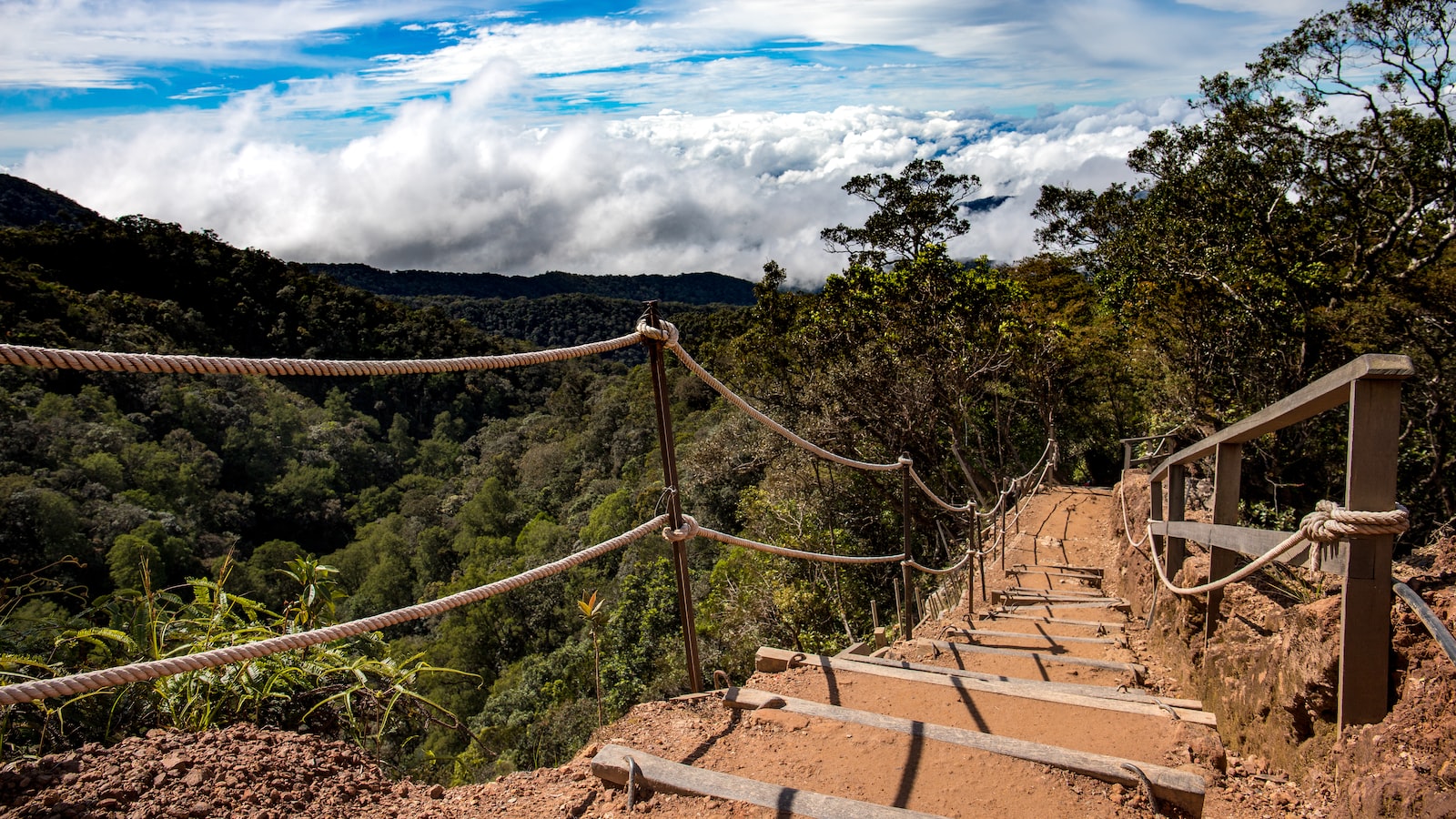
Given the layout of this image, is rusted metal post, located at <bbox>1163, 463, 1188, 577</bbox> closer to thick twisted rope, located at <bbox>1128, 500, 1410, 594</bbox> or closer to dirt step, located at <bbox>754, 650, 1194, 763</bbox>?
dirt step, located at <bbox>754, 650, 1194, 763</bbox>

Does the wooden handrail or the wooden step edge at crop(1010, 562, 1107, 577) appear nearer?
the wooden handrail

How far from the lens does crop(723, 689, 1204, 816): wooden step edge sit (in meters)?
1.90

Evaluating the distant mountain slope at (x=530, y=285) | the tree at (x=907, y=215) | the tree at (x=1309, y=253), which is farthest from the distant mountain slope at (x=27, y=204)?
the tree at (x=1309, y=253)

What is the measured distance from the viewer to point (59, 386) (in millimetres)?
38875

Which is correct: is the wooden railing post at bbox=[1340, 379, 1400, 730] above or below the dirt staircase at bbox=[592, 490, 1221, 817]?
above

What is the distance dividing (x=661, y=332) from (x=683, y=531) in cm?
63

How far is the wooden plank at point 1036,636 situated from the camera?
4539 mm

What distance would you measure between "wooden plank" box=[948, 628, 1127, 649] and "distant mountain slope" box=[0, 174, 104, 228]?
79.6m

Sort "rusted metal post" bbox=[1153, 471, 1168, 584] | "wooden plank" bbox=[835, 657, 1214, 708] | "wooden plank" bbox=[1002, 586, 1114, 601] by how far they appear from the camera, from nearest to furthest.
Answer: "wooden plank" bbox=[835, 657, 1214, 708], "rusted metal post" bbox=[1153, 471, 1168, 584], "wooden plank" bbox=[1002, 586, 1114, 601]

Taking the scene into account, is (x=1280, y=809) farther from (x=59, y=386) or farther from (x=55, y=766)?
(x=59, y=386)

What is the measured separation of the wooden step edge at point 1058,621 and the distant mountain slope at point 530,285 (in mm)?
111650

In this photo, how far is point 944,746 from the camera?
2236 mm

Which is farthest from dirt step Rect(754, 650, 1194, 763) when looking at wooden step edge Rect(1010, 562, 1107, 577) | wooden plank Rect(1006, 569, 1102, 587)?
wooden step edge Rect(1010, 562, 1107, 577)

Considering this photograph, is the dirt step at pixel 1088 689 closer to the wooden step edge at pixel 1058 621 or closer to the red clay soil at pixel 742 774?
the red clay soil at pixel 742 774
